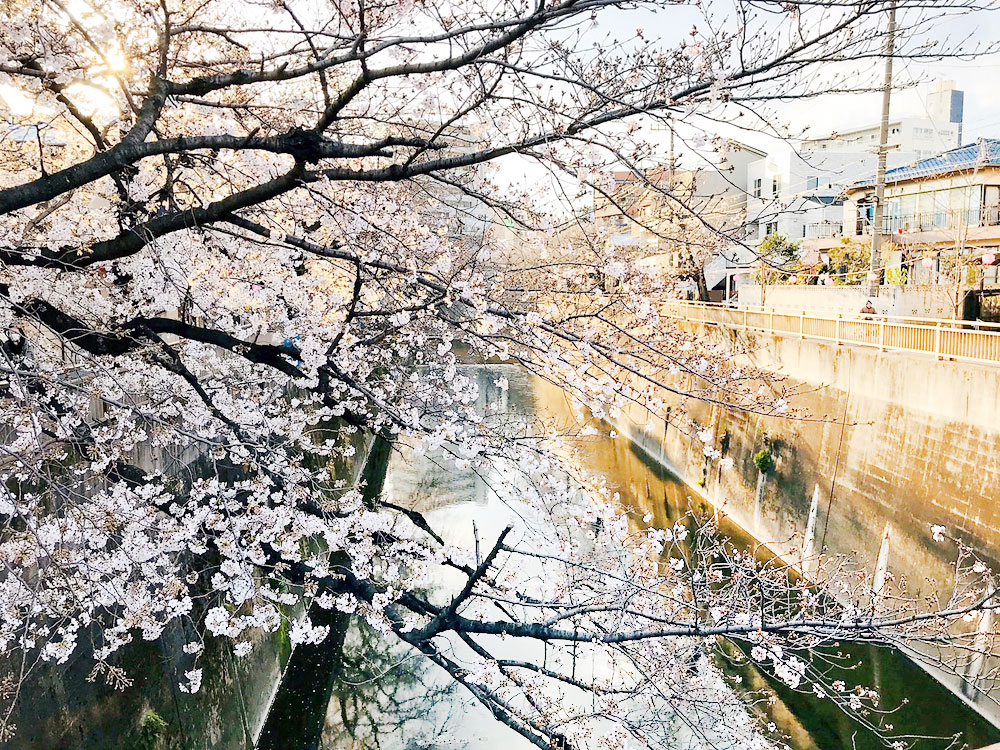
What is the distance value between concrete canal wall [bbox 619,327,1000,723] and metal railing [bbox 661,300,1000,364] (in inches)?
7.5

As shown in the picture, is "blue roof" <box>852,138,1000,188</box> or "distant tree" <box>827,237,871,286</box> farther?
"distant tree" <box>827,237,871,286</box>

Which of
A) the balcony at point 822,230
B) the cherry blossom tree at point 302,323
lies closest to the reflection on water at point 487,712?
the cherry blossom tree at point 302,323

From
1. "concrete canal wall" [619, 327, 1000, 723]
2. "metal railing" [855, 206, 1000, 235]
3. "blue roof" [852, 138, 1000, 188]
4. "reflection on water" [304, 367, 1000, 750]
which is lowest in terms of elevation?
"reflection on water" [304, 367, 1000, 750]

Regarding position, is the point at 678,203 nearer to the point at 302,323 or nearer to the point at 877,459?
the point at 302,323

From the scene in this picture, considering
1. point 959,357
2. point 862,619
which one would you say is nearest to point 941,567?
point 959,357

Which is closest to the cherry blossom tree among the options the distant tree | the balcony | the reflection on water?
the reflection on water

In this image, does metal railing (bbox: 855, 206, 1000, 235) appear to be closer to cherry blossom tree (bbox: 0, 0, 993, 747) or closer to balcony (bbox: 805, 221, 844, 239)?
balcony (bbox: 805, 221, 844, 239)

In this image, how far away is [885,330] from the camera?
38.9 feet

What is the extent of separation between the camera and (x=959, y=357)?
1007cm

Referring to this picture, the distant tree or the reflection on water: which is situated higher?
the distant tree

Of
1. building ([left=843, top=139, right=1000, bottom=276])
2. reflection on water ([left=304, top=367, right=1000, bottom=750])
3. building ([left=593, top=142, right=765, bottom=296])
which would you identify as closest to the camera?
building ([left=593, top=142, right=765, bottom=296])

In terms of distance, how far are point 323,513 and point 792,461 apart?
1178 cm

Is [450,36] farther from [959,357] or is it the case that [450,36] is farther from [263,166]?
[959,357]

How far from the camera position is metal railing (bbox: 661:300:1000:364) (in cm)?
977
